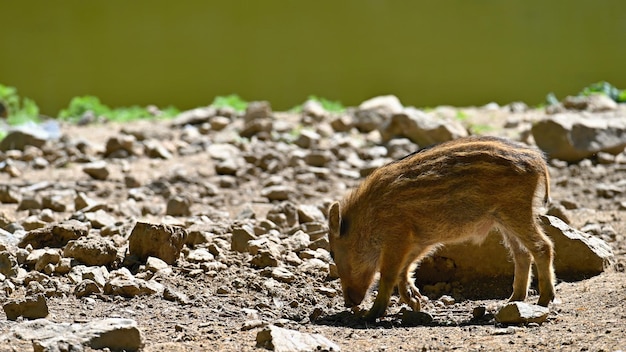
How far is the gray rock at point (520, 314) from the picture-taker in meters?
4.59

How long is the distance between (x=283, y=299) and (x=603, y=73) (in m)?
10.7

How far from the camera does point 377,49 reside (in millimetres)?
14727

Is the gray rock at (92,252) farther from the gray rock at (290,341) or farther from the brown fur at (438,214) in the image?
the gray rock at (290,341)

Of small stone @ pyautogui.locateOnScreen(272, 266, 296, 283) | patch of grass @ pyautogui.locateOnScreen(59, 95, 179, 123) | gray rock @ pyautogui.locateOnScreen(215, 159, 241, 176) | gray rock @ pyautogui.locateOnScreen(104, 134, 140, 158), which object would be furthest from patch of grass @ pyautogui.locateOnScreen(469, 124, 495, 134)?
small stone @ pyautogui.locateOnScreen(272, 266, 296, 283)

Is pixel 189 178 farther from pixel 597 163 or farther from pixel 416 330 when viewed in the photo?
pixel 416 330

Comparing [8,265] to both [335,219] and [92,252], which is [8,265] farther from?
[335,219]

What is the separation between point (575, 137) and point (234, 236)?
4641mm

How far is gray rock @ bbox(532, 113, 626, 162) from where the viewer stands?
30.5ft

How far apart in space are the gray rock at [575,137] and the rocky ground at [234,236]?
0.13 feet

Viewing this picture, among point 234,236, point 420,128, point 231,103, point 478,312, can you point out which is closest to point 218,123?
point 231,103

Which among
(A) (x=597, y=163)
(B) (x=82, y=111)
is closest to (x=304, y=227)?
(A) (x=597, y=163)

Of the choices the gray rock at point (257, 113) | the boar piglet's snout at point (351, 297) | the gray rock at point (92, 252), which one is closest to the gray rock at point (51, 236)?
the gray rock at point (92, 252)

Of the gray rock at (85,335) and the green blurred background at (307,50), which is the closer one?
the gray rock at (85,335)

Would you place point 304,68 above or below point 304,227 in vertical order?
above
